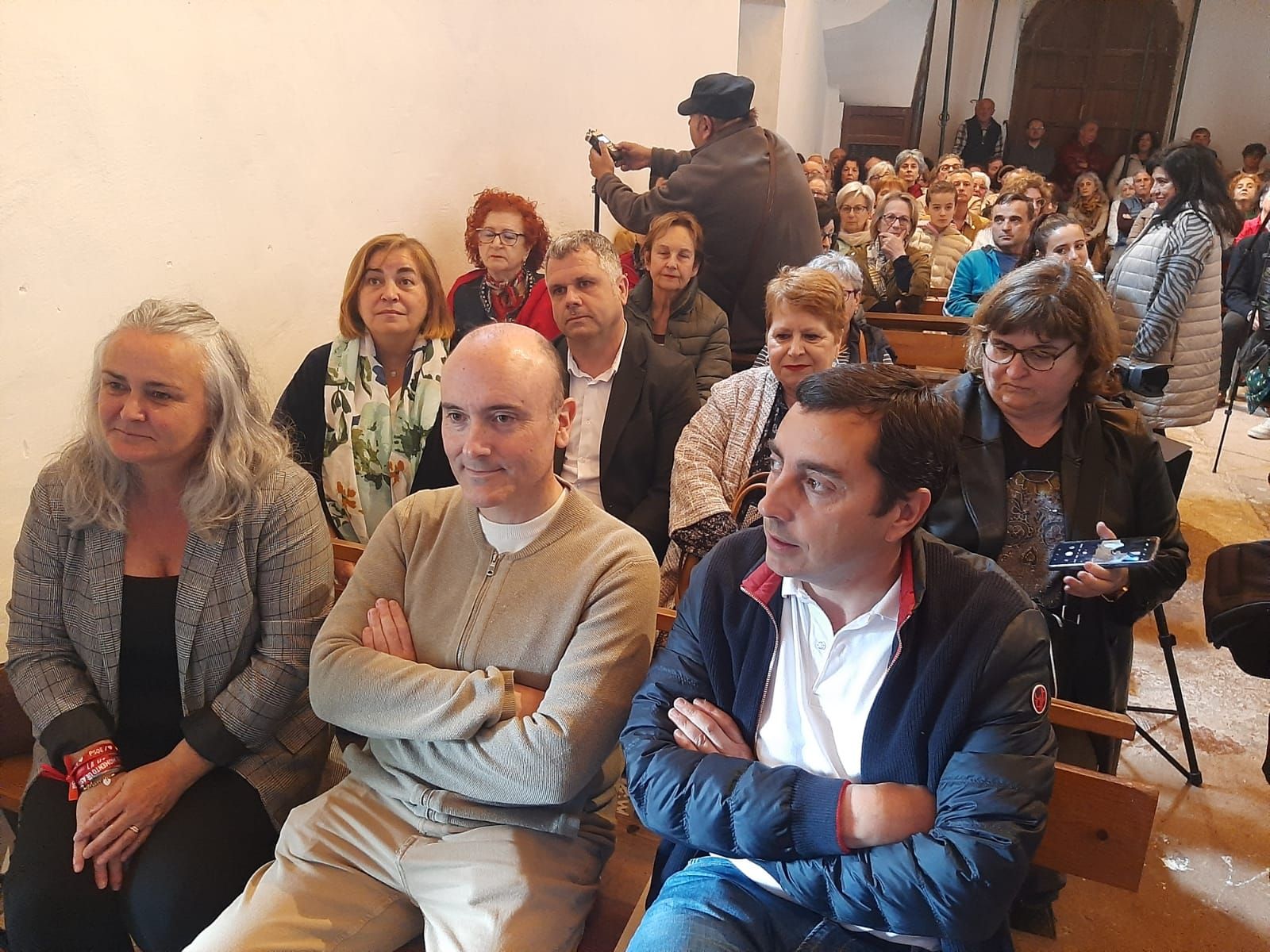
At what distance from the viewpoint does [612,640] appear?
1.48 metres

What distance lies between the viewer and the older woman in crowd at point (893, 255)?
481 centimetres

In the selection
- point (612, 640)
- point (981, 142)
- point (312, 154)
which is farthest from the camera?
point (981, 142)

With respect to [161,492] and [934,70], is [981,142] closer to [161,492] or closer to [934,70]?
[934,70]

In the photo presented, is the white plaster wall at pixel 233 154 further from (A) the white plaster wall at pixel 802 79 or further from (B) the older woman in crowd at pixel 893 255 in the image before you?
(A) the white plaster wall at pixel 802 79

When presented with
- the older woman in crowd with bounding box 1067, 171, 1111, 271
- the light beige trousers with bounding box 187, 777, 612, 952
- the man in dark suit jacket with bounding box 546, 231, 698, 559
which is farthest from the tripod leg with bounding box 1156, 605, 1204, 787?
the older woman in crowd with bounding box 1067, 171, 1111, 271

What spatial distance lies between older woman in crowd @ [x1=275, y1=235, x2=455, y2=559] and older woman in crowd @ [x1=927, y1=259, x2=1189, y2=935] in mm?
1346

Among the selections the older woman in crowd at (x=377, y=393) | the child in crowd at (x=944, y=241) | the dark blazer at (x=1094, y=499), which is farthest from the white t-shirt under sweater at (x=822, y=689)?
the child in crowd at (x=944, y=241)

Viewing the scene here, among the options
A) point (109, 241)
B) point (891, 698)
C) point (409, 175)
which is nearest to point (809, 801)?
point (891, 698)

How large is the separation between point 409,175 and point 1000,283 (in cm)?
223

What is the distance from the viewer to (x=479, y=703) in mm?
1431

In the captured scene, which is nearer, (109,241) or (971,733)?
(971,733)

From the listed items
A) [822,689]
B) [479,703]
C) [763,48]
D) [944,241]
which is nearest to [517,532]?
[479,703]

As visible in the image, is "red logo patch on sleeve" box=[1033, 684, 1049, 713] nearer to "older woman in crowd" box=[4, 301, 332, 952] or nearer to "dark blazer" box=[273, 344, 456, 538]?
"older woman in crowd" box=[4, 301, 332, 952]

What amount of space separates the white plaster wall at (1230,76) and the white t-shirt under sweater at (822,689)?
14.3m
